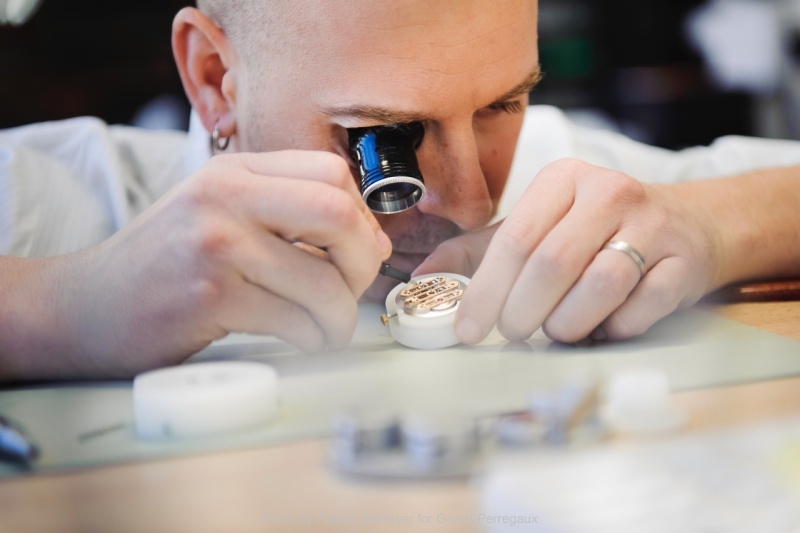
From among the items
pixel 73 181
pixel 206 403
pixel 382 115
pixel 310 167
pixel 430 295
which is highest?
pixel 73 181

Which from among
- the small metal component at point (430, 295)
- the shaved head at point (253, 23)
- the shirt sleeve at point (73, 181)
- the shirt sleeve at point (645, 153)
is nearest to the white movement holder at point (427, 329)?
the small metal component at point (430, 295)

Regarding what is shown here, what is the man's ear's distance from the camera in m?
1.25

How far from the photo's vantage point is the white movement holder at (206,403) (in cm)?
63

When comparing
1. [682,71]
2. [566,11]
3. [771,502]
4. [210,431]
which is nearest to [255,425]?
[210,431]

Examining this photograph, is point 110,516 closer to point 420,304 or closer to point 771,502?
point 771,502

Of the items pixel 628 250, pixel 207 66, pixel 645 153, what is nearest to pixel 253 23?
pixel 207 66

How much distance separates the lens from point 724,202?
1.21m

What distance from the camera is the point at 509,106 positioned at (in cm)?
119

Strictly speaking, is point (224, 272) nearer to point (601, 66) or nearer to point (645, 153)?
point (645, 153)

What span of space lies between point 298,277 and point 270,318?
0.17 ft

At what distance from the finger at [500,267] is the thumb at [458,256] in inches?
3.7

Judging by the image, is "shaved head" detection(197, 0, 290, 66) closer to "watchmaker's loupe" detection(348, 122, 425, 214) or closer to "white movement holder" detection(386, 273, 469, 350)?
"watchmaker's loupe" detection(348, 122, 425, 214)

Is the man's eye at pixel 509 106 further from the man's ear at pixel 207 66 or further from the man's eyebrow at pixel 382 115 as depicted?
the man's ear at pixel 207 66

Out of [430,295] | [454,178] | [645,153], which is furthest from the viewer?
[645,153]
